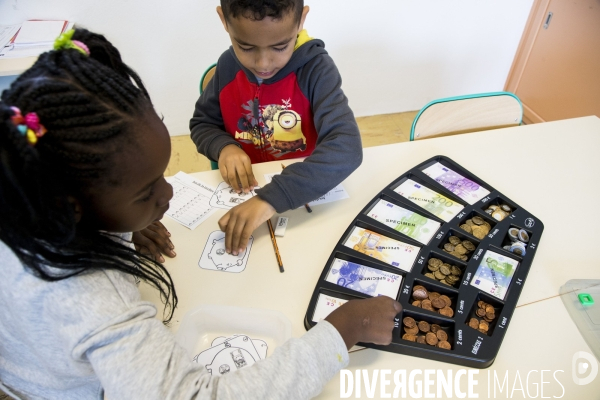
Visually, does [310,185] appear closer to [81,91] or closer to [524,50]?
[81,91]

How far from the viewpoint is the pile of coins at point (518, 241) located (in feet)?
2.67

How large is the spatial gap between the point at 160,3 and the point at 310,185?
1443mm

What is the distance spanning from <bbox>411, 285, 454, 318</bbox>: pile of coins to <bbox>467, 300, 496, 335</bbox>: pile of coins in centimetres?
4

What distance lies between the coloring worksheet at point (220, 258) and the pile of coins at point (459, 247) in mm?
417

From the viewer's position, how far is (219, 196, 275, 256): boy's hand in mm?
843

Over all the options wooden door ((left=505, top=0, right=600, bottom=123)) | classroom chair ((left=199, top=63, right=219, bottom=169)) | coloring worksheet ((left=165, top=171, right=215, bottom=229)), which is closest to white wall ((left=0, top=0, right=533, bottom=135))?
wooden door ((left=505, top=0, right=600, bottom=123))

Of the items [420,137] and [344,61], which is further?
[344,61]

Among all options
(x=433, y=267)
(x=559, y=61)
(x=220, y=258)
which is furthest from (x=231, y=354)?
(x=559, y=61)

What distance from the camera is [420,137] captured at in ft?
4.00

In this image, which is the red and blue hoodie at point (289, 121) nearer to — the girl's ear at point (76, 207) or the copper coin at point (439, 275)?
the copper coin at point (439, 275)

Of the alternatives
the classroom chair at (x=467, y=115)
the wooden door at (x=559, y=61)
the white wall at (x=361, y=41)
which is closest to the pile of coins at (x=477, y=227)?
the classroom chair at (x=467, y=115)

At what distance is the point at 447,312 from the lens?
72 cm

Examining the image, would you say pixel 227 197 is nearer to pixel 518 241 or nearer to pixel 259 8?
pixel 259 8

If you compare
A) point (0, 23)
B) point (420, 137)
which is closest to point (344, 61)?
point (420, 137)
